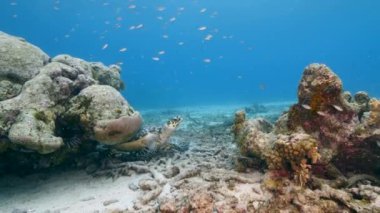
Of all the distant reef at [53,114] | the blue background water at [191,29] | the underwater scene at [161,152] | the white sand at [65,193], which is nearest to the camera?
the underwater scene at [161,152]

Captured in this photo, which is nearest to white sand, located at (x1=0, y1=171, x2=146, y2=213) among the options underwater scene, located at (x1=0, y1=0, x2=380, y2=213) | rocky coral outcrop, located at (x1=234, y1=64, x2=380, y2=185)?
underwater scene, located at (x1=0, y1=0, x2=380, y2=213)

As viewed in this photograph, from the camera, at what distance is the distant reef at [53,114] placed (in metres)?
6.73

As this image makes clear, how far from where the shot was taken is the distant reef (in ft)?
22.1

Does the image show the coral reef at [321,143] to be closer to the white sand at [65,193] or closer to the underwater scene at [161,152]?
the underwater scene at [161,152]

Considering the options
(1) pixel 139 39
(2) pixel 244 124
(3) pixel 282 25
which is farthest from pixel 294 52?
(2) pixel 244 124

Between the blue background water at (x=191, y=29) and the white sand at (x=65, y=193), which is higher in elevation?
the blue background water at (x=191, y=29)

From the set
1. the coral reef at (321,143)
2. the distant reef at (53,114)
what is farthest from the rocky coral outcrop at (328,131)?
the distant reef at (53,114)

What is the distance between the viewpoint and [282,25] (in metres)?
128

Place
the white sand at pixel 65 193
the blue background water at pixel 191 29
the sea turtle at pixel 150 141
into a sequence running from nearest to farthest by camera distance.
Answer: the white sand at pixel 65 193 < the sea turtle at pixel 150 141 < the blue background water at pixel 191 29

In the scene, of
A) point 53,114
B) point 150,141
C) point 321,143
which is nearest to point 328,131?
point 321,143

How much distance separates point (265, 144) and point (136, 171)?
3.28m

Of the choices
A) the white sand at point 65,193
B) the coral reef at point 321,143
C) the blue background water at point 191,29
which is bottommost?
the white sand at point 65,193

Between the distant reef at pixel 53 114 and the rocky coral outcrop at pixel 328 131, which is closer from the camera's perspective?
the rocky coral outcrop at pixel 328 131

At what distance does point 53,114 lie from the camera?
7211 mm
